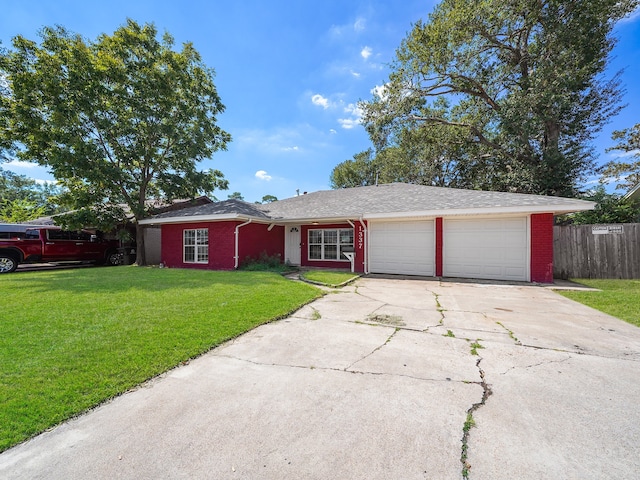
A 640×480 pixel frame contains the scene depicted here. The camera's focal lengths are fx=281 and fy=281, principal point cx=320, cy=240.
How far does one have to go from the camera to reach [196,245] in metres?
13.4

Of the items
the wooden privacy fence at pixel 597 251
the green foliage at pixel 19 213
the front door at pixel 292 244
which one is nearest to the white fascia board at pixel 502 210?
the wooden privacy fence at pixel 597 251

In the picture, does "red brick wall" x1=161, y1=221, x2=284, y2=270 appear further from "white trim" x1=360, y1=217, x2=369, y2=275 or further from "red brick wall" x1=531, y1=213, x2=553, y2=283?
"red brick wall" x1=531, y1=213, x2=553, y2=283

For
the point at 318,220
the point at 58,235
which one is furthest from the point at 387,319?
the point at 58,235

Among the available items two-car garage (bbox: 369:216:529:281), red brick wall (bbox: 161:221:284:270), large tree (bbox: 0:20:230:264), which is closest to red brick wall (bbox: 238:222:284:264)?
red brick wall (bbox: 161:221:284:270)

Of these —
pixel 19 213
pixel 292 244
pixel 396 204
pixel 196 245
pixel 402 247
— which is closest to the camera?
pixel 402 247

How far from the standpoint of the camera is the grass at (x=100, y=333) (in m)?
2.51

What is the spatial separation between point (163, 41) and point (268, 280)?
15224 millimetres

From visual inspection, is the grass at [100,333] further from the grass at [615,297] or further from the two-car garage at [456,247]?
the grass at [615,297]

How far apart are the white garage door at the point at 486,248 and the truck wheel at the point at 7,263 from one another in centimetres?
1779

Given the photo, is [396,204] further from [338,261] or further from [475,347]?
[475,347]

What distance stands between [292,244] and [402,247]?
218 inches

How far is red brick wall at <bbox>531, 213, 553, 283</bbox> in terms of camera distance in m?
8.87

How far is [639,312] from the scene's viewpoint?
17.9 ft

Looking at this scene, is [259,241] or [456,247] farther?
[259,241]
